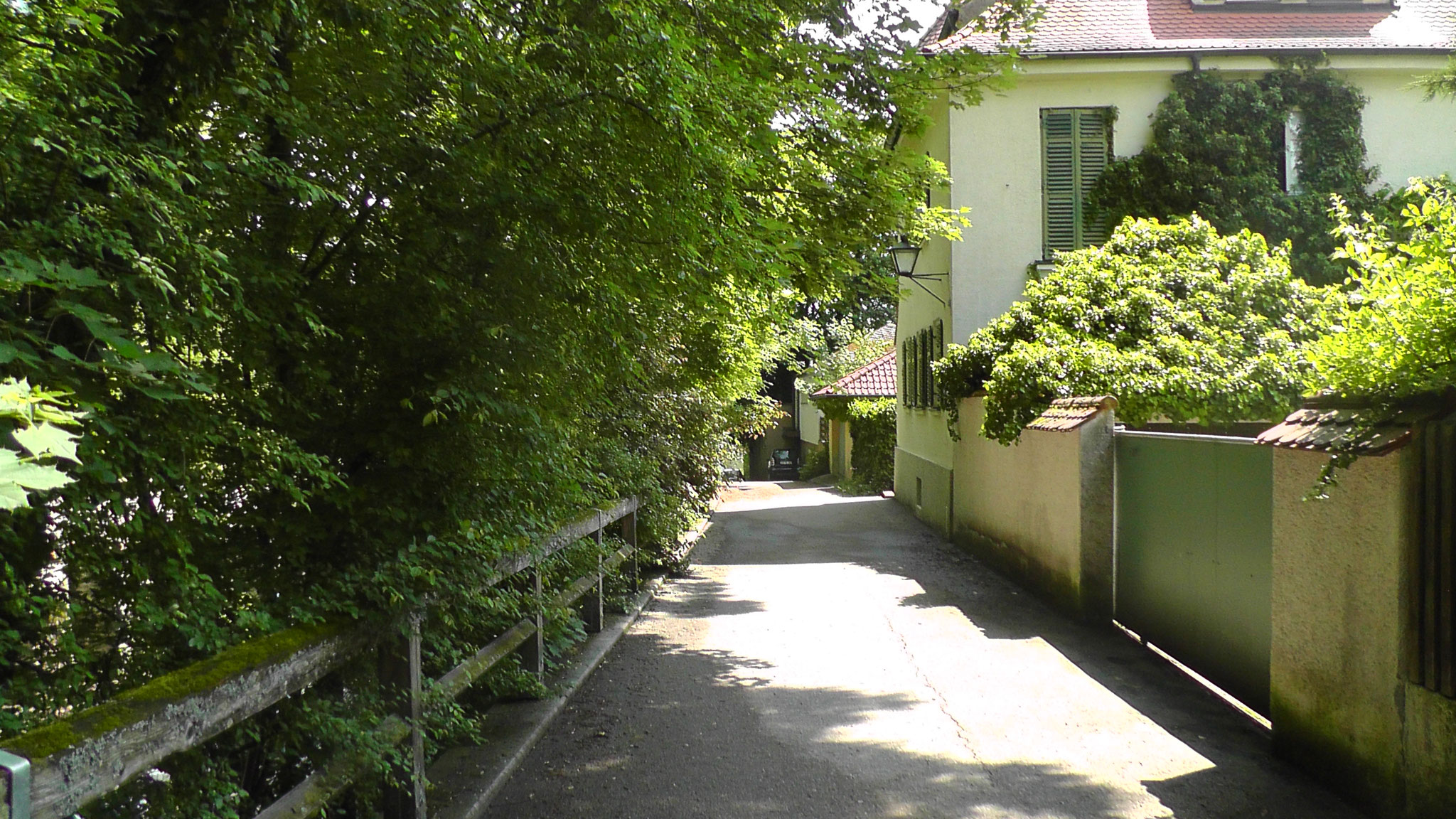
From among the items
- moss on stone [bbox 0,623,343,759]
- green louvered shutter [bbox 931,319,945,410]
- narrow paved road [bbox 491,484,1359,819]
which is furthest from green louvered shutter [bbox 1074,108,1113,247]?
moss on stone [bbox 0,623,343,759]

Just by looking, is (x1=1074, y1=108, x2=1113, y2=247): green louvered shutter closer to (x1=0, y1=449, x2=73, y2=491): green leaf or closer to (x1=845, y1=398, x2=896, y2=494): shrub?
(x1=845, y1=398, x2=896, y2=494): shrub

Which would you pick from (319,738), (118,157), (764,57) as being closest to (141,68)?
(118,157)

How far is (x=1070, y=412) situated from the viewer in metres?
10.3

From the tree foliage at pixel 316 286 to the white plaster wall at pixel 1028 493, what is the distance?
17.8 feet

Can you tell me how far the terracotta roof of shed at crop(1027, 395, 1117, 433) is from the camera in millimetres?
9656

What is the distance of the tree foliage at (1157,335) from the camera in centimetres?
1070

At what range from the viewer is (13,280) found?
2.46 m

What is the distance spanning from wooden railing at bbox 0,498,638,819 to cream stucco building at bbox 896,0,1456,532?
1326 centimetres

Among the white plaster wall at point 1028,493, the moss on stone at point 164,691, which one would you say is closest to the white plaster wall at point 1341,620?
the white plaster wall at point 1028,493

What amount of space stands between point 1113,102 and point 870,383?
Result: 67.1 feet

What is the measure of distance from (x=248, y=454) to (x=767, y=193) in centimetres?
531

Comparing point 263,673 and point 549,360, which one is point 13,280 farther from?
point 549,360

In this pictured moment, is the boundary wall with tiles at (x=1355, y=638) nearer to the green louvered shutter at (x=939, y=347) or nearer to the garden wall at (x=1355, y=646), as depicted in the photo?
the garden wall at (x=1355, y=646)

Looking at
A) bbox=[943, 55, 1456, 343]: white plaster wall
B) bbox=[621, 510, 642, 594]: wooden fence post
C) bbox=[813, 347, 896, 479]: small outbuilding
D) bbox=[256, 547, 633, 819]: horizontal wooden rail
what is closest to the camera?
bbox=[256, 547, 633, 819]: horizontal wooden rail
